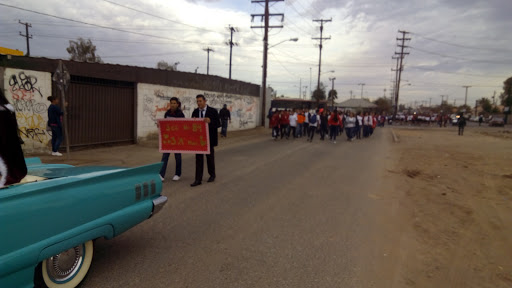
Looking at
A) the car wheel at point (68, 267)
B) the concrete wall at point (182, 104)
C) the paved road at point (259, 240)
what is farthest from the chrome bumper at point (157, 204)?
the concrete wall at point (182, 104)

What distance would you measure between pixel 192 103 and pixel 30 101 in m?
8.35

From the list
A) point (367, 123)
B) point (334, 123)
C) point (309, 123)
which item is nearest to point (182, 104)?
point (309, 123)

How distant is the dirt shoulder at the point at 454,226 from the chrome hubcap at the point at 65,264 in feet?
9.70

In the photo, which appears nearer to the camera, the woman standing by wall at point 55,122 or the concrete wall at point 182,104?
the woman standing by wall at point 55,122

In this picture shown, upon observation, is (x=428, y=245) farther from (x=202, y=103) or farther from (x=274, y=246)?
(x=202, y=103)

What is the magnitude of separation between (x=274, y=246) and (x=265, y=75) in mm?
21401

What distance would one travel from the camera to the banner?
6.94 m

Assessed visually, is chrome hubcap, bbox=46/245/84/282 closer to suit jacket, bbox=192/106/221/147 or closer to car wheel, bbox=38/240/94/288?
car wheel, bbox=38/240/94/288

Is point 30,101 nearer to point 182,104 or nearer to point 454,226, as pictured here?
point 182,104

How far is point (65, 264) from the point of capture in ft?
9.62

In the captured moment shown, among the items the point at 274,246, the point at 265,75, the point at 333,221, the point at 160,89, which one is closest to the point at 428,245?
the point at 333,221

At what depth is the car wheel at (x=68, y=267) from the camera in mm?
2783

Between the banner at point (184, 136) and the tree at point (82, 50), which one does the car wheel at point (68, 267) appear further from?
the tree at point (82, 50)

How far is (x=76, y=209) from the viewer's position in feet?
9.18
